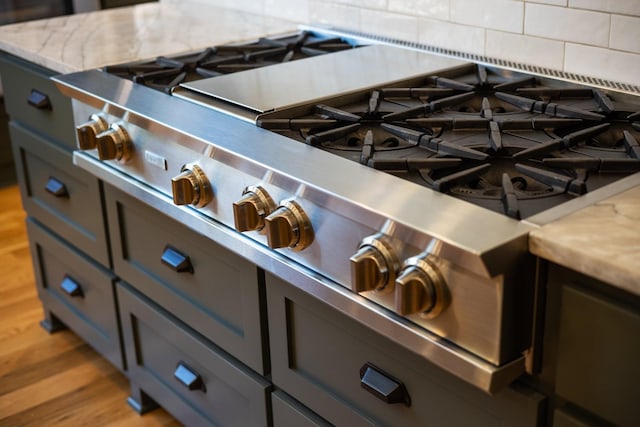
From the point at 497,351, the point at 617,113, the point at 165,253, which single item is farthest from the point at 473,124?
the point at 165,253

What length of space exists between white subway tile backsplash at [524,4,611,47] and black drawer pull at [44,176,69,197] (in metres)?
1.27

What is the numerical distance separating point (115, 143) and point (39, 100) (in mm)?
598

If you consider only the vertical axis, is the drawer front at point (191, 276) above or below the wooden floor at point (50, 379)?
above

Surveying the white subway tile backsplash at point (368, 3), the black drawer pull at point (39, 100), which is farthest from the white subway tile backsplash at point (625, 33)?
the black drawer pull at point (39, 100)

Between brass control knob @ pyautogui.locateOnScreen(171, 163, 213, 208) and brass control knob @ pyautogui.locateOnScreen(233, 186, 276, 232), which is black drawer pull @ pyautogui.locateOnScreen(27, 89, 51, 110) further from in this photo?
brass control knob @ pyautogui.locateOnScreen(233, 186, 276, 232)

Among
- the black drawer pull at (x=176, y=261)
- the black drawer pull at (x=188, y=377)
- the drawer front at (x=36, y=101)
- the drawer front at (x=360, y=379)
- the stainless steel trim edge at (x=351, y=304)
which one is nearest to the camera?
the stainless steel trim edge at (x=351, y=304)

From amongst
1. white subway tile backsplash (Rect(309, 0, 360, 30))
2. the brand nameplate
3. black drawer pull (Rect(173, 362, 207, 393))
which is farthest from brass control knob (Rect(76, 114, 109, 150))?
white subway tile backsplash (Rect(309, 0, 360, 30))

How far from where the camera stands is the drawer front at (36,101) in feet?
7.06

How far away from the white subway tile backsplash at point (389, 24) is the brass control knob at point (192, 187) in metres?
0.77

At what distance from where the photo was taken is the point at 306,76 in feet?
5.78

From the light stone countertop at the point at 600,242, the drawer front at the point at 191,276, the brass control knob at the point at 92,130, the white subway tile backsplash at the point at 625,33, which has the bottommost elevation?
the drawer front at the point at 191,276

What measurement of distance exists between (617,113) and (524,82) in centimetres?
27

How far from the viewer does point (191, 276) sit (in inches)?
69.2

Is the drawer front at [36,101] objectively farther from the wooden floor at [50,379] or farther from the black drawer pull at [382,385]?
the black drawer pull at [382,385]
